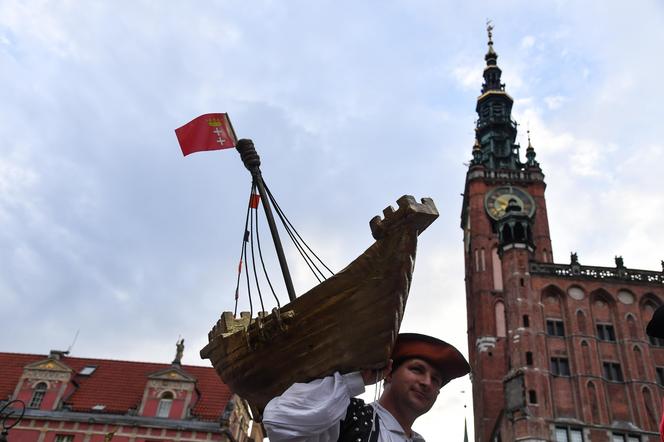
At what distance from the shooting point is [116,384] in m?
30.0

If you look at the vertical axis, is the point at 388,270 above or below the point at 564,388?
below

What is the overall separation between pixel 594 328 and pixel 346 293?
32.0 meters

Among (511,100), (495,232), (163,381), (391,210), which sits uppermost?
(511,100)

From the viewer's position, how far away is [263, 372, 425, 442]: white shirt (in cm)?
334

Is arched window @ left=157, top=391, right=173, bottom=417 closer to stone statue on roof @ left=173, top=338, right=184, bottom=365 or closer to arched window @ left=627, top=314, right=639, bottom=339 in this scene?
stone statue on roof @ left=173, top=338, right=184, bottom=365

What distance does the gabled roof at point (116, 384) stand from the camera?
27.6 metres

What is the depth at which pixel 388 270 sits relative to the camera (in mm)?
3812

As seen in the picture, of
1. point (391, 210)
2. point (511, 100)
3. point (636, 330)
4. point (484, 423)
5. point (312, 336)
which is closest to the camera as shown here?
point (391, 210)

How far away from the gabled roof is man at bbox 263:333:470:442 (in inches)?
974

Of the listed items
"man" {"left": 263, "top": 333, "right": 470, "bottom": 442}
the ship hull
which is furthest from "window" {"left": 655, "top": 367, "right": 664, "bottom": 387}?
the ship hull

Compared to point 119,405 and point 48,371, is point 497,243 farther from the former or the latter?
point 48,371

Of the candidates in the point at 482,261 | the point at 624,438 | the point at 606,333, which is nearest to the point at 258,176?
the point at 624,438

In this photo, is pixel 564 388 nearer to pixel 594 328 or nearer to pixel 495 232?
pixel 594 328

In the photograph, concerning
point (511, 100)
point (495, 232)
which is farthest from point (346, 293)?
point (511, 100)
